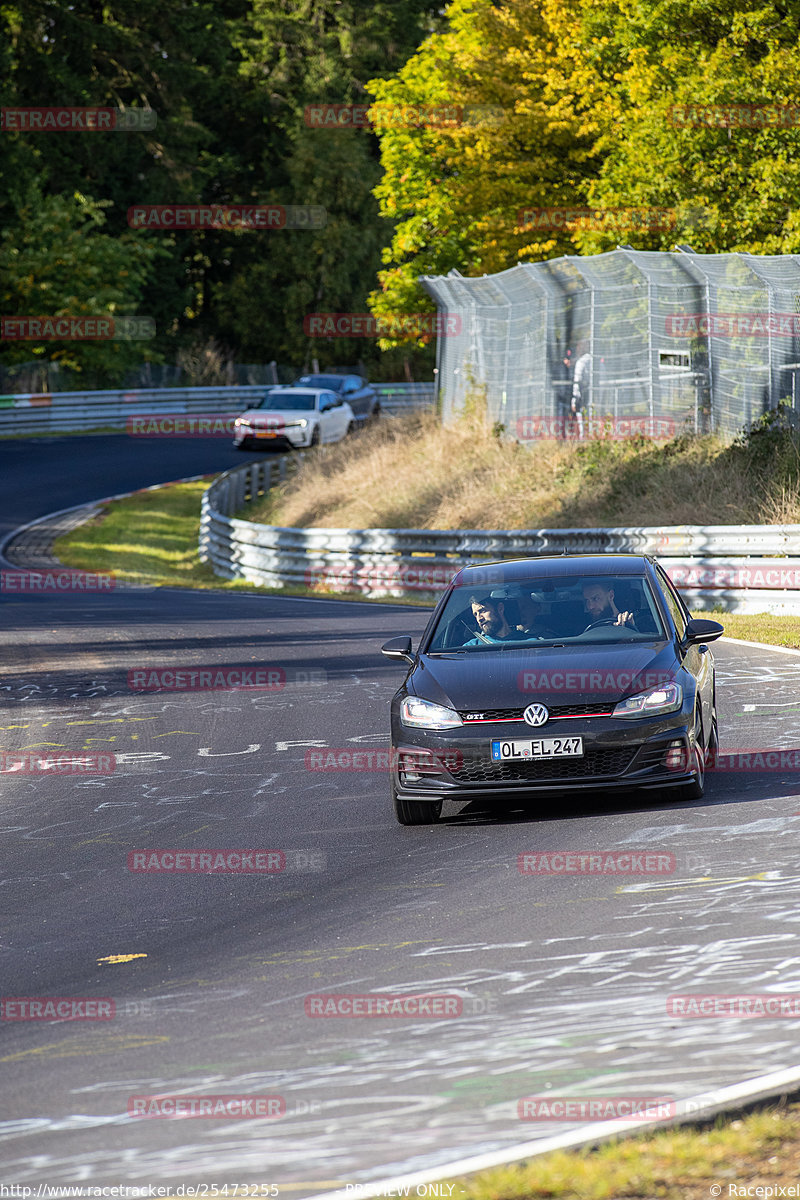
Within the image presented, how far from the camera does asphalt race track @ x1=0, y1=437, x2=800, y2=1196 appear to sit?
475 centimetres

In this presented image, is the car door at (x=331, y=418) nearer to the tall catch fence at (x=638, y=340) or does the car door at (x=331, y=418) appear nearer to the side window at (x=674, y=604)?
the tall catch fence at (x=638, y=340)

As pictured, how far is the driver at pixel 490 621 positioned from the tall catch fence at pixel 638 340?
16917 millimetres

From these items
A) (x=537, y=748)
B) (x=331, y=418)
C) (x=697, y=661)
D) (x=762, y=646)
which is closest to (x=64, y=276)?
(x=331, y=418)

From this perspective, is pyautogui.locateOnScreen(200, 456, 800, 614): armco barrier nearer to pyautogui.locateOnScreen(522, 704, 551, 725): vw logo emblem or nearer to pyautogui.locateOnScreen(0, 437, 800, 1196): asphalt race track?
pyautogui.locateOnScreen(0, 437, 800, 1196): asphalt race track

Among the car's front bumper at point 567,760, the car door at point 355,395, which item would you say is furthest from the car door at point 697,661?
the car door at point 355,395

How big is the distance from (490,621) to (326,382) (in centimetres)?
3661

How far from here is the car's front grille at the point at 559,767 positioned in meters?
8.75

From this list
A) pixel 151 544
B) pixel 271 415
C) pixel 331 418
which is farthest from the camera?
pixel 331 418

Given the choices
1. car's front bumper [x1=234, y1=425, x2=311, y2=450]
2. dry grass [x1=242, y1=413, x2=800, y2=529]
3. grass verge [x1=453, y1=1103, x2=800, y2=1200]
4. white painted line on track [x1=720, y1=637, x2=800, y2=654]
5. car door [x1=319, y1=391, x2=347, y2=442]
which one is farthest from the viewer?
car door [x1=319, y1=391, x2=347, y2=442]

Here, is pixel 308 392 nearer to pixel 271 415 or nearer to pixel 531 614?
pixel 271 415

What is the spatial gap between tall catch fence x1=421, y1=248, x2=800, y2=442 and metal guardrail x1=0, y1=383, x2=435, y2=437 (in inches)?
532

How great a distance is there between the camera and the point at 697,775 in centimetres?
914

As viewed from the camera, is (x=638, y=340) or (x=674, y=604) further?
(x=638, y=340)

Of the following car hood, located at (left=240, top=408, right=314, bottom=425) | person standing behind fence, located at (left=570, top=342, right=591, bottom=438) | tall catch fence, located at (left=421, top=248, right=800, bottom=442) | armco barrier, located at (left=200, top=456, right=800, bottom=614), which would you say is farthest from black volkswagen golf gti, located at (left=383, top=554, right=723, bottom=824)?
car hood, located at (left=240, top=408, right=314, bottom=425)
